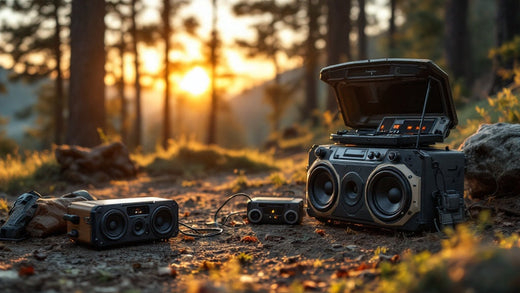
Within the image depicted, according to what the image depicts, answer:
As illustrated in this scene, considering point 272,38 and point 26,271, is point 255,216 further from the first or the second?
point 272,38

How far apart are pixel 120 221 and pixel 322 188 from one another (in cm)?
237

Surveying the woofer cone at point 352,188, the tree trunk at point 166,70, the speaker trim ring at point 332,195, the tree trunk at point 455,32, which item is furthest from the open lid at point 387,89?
the tree trunk at point 166,70

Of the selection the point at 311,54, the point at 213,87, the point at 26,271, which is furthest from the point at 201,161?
the point at 311,54

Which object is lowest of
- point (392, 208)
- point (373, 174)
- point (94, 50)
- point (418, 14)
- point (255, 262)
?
point (255, 262)

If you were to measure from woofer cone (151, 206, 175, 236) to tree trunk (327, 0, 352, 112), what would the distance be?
11286mm

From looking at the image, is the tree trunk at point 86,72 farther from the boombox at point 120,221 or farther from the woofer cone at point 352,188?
the woofer cone at point 352,188

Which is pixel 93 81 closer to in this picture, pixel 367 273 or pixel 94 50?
pixel 94 50

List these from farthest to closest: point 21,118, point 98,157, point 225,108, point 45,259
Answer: point 225,108
point 21,118
point 98,157
point 45,259

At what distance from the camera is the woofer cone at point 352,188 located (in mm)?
5438

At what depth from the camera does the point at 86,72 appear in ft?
38.0

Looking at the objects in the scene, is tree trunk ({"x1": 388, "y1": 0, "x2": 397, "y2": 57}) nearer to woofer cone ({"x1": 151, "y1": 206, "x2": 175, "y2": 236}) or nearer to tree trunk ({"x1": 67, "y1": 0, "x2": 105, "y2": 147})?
tree trunk ({"x1": 67, "y1": 0, "x2": 105, "y2": 147})

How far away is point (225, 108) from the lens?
116 ft

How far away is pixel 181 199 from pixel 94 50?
16.9 feet

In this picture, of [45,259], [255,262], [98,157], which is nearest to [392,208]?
[255,262]
